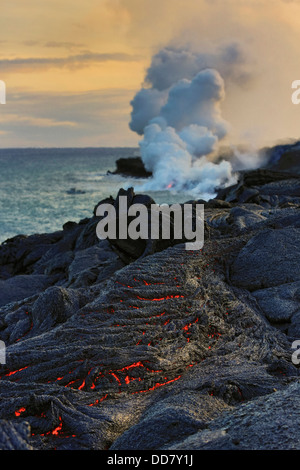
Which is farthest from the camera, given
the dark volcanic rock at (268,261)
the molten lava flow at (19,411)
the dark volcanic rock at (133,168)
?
the dark volcanic rock at (133,168)

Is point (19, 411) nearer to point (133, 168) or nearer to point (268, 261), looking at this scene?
point (268, 261)

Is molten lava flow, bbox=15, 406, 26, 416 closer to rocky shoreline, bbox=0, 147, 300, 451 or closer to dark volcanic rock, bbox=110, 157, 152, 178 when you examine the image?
rocky shoreline, bbox=0, 147, 300, 451

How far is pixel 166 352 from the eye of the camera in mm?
7246

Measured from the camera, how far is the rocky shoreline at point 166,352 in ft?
17.4

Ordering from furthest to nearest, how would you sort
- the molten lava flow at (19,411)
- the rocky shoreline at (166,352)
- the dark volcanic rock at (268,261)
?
the dark volcanic rock at (268,261) < the molten lava flow at (19,411) < the rocky shoreline at (166,352)

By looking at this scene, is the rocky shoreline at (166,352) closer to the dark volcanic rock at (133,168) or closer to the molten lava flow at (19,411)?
the molten lava flow at (19,411)

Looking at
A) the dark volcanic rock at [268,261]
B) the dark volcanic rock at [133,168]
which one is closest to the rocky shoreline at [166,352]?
the dark volcanic rock at [268,261]

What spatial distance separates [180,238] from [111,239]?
1513 millimetres

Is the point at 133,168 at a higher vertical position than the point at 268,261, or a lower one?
higher

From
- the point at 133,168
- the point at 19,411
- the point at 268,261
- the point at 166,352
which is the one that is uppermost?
the point at 133,168

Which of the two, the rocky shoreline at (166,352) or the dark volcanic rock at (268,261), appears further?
the dark volcanic rock at (268,261)

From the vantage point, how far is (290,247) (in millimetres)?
10688

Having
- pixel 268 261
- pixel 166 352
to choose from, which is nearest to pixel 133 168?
pixel 268 261
